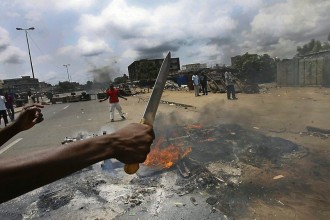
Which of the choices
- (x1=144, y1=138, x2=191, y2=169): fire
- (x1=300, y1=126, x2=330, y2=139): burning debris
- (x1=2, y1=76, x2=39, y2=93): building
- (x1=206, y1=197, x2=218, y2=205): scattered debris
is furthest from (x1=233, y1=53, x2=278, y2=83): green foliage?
(x1=206, y1=197, x2=218, y2=205): scattered debris

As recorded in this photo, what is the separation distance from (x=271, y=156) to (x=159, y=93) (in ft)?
17.9

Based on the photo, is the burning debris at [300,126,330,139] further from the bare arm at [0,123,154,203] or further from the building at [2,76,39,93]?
the building at [2,76,39,93]

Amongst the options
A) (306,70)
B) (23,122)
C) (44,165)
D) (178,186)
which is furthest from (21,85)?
(44,165)

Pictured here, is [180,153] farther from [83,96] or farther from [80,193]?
[83,96]

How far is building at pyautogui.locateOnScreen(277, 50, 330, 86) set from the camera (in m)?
21.6

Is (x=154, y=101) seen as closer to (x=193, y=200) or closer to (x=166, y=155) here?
(x=193, y=200)

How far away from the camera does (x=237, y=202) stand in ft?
15.3

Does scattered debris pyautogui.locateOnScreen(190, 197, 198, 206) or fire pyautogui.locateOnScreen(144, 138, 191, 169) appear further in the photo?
fire pyautogui.locateOnScreen(144, 138, 191, 169)

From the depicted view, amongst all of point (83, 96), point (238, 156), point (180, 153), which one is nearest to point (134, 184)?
point (180, 153)

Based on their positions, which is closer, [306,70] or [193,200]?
[193,200]

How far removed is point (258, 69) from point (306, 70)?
48.9 feet

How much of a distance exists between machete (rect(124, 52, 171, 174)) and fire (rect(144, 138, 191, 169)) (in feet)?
15.9

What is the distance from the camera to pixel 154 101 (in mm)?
1639

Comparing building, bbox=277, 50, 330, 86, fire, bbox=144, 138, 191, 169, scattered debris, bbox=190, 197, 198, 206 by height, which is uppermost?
building, bbox=277, 50, 330, 86
